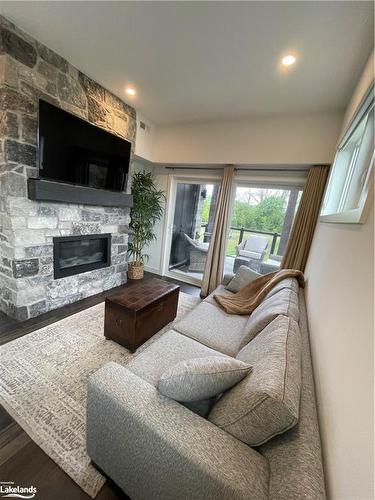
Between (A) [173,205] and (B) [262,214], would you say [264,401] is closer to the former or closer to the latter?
(B) [262,214]

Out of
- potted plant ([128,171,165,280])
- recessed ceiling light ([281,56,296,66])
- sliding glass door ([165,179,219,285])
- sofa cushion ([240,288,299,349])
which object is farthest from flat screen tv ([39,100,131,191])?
sofa cushion ([240,288,299,349])

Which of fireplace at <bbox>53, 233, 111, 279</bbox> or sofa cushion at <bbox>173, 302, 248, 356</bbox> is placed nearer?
sofa cushion at <bbox>173, 302, 248, 356</bbox>

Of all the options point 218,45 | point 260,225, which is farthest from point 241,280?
point 218,45

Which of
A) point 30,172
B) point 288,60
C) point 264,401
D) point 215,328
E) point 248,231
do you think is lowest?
point 215,328

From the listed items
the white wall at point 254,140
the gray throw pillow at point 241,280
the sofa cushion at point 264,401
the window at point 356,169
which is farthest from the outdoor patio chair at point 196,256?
the sofa cushion at point 264,401

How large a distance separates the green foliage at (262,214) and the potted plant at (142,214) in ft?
4.83

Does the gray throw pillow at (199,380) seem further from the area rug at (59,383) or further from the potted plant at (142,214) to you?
the potted plant at (142,214)

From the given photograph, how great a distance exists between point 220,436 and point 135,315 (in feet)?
4.20

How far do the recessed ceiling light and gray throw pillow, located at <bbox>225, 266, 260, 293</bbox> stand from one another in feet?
7.22

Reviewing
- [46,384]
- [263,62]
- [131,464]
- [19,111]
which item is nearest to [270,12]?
[263,62]

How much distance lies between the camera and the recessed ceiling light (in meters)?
1.82

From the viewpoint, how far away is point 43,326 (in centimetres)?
223

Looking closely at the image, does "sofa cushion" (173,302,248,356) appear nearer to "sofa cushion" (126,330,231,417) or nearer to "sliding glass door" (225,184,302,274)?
"sofa cushion" (126,330,231,417)

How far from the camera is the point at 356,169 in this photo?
1555 mm
